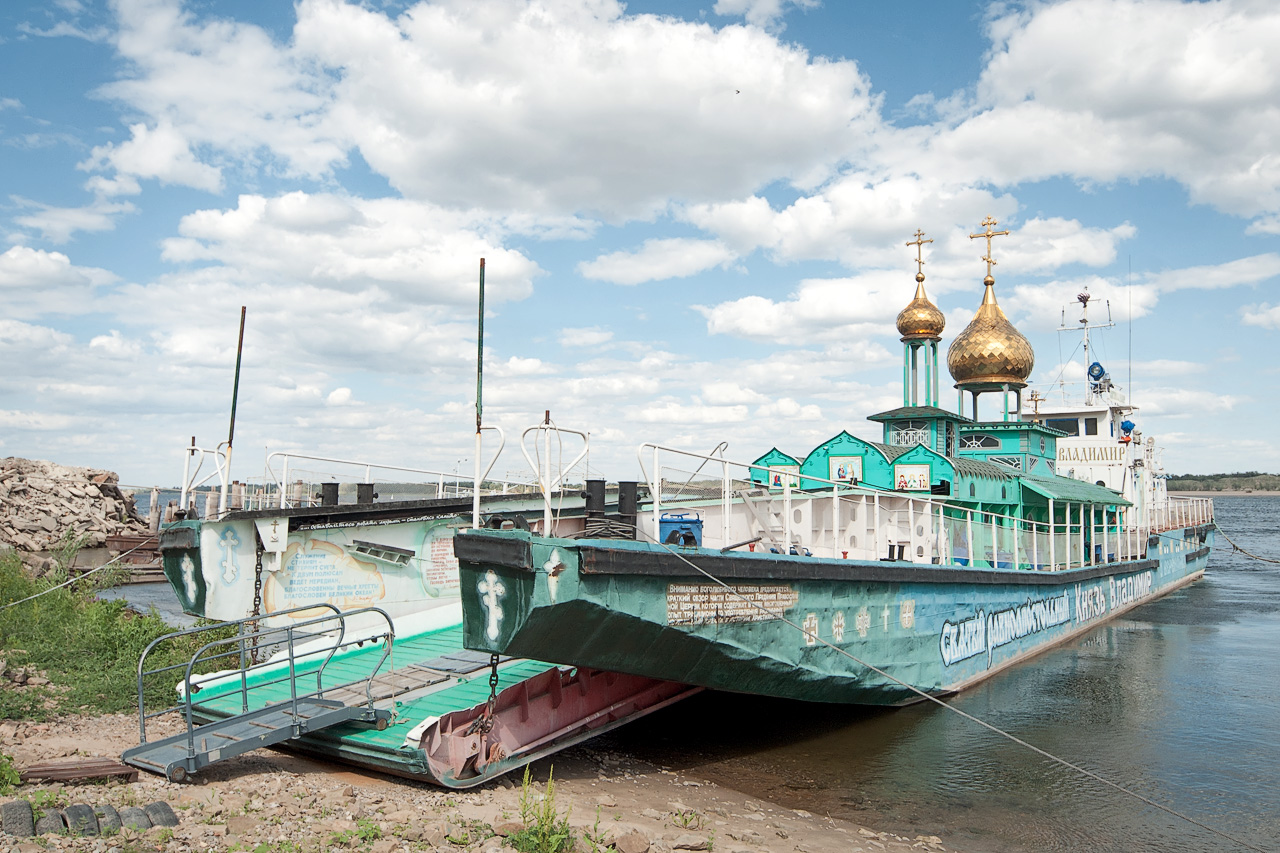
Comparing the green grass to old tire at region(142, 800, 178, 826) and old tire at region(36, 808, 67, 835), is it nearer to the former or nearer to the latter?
old tire at region(142, 800, 178, 826)

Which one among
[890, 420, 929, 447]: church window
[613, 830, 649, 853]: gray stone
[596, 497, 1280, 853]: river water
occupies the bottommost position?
[596, 497, 1280, 853]: river water

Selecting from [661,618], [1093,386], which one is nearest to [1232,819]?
[661,618]

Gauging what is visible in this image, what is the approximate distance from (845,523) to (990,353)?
13610mm

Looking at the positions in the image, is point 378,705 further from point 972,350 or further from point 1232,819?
point 972,350

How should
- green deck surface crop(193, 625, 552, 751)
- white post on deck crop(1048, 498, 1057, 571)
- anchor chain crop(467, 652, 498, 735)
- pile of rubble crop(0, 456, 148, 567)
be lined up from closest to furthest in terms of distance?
anchor chain crop(467, 652, 498, 735)
green deck surface crop(193, 625, 552, 751)
white post on deck crop(1048, 498, 1057, 571)
pile of rubble crop(0, 456, 148, 567)

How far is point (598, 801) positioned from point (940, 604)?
21.2 feet

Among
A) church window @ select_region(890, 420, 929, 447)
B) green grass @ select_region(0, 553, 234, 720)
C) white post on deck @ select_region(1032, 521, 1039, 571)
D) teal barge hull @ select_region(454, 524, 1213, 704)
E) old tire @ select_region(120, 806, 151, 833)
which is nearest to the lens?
old tire @ select_region(120, 806, 151, 833)

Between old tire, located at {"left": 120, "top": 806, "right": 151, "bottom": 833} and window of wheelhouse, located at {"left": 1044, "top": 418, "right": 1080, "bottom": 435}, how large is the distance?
31.1 m

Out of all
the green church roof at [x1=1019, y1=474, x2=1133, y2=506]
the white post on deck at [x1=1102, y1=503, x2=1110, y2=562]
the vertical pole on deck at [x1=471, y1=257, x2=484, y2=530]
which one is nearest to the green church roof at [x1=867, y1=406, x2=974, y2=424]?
the green church roof at [x1=1019, y1=474, x2=1133, y2=506]

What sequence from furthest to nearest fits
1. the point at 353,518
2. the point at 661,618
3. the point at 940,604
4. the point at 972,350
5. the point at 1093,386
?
the point at 1093,386
the point at 972,350
the point at 353,518
the point at 940,604
the point at 661,618

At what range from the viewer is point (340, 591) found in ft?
45.0

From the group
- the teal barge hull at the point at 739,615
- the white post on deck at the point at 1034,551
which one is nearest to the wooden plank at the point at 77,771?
the teal barge hull at the point at 739,615

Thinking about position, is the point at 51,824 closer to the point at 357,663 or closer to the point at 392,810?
the point at 392,810

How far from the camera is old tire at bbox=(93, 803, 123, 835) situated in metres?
5.47
